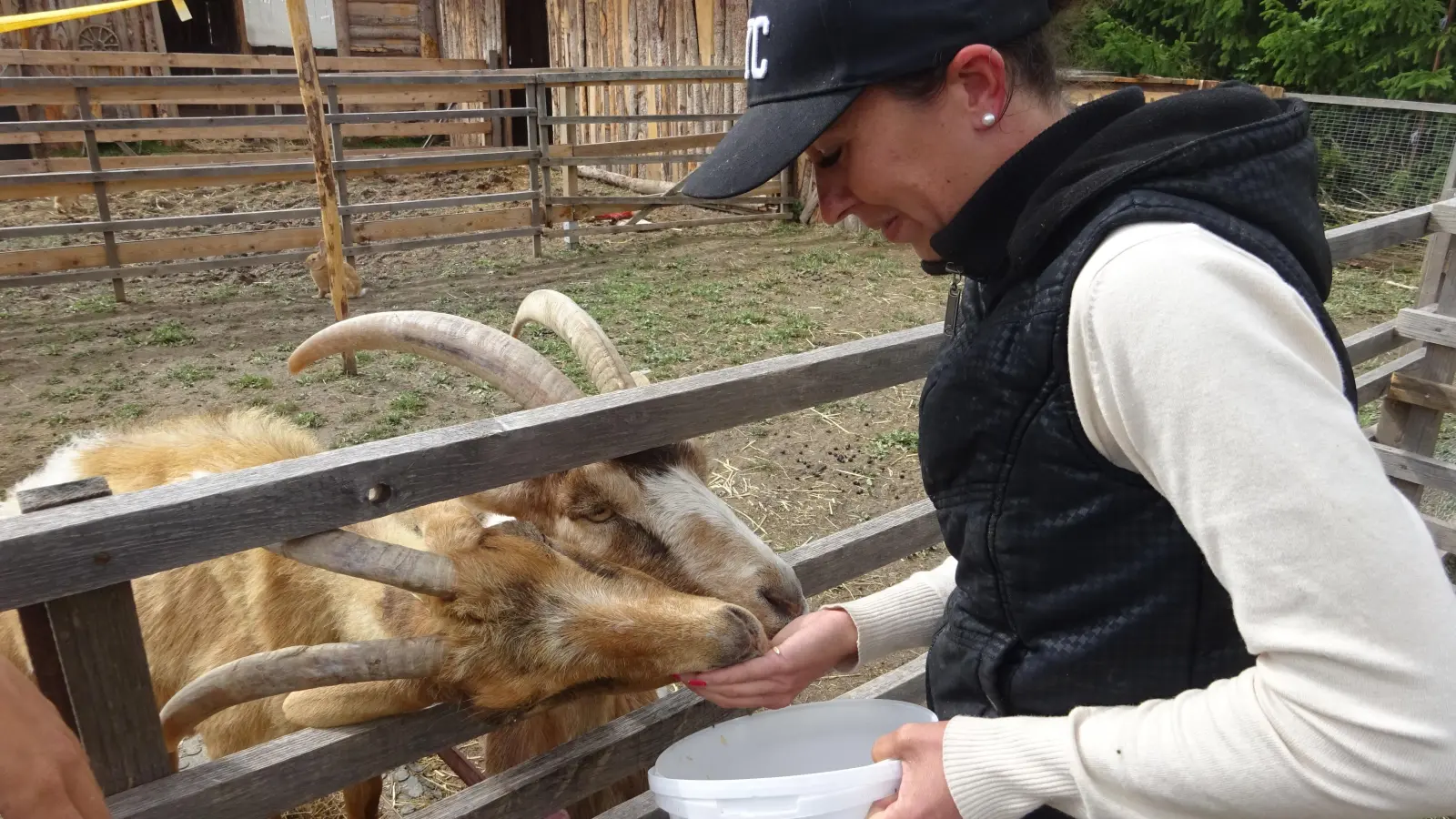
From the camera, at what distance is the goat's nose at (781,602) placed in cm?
238

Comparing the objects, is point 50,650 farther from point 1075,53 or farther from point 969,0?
point 1075,53

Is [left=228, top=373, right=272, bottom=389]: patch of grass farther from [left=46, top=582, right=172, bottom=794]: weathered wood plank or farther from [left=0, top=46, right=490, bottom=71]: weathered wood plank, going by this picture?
[left=0, top=46, right=490, bottom=71]: weathered wood plank

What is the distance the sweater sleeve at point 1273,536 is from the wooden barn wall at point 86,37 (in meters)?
18.5

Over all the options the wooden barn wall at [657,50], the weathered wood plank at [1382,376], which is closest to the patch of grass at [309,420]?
the weathered wood plank at [1382,376]

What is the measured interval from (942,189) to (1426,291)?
469 cm

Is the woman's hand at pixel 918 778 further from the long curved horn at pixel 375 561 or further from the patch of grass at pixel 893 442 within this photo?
the patch of grass at pixel 893 442

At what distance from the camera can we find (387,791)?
3723 millimetres

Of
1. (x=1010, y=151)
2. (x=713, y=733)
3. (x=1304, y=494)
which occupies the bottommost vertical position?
(x=713, y=733)

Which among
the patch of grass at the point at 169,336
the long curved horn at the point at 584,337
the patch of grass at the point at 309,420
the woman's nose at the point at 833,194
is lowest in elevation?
the patch of grass at the point at 309,420

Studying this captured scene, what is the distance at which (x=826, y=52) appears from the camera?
1293 millimetres

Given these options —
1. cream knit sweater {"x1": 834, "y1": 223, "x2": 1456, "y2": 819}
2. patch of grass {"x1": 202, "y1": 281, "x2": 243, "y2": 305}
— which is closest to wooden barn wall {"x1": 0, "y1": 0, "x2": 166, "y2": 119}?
patch of grass {"x1": 202, "y1": 281, "x2": 243, "y2": 305}

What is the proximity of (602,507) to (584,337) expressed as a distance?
0.55m

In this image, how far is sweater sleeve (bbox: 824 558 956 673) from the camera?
1.93 m

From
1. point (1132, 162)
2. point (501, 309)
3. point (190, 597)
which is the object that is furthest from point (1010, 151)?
point (501, 309)
